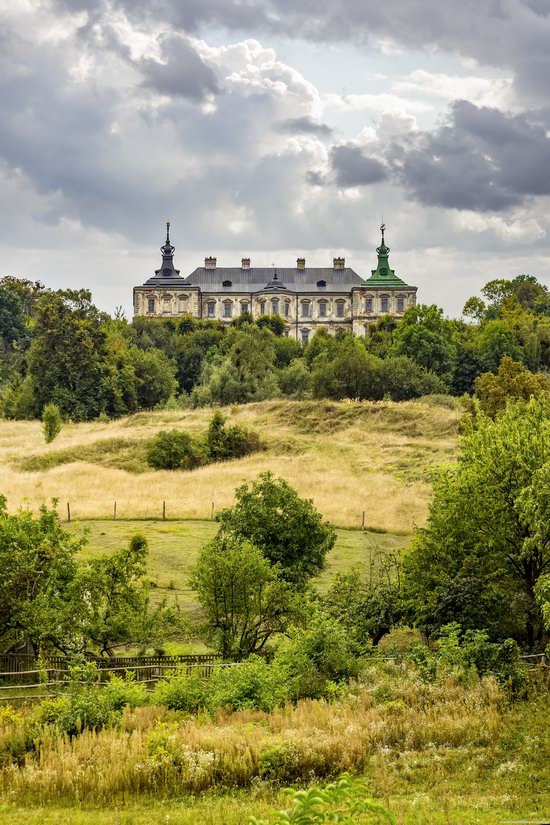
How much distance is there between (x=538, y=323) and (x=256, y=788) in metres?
81.3

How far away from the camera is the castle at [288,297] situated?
130m

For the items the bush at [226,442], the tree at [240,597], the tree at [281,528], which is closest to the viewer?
the tree at [240,597]

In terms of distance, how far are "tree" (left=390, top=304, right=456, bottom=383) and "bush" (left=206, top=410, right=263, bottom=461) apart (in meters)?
31.5

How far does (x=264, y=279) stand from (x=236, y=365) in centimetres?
5615

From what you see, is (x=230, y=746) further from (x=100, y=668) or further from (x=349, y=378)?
(x=349, y=378)

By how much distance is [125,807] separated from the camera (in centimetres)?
1257

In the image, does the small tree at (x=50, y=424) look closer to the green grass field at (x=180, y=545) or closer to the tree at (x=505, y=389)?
the green grass field at (x=180, y=545)

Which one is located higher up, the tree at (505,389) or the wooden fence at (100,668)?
the tree at (505,389)

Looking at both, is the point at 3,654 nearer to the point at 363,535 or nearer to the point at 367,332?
the point at 363,535

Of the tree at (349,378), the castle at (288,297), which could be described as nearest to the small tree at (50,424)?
the tree at (349,378)

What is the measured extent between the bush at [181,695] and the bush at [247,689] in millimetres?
203

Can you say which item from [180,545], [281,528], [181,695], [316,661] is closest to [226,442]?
[180,545]

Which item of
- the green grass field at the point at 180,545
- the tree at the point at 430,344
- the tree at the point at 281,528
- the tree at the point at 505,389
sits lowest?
the green grass field at the point at 180,545

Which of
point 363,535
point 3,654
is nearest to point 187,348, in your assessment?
point 363,535
